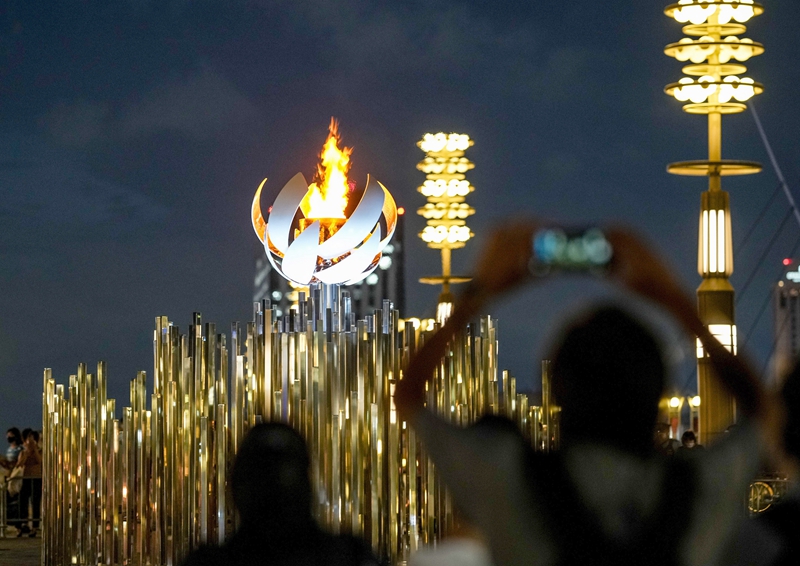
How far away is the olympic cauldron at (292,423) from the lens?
622 cm

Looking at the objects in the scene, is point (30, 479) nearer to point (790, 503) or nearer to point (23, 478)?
point (23, 478)

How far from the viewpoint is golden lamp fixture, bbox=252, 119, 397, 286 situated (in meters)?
7.75

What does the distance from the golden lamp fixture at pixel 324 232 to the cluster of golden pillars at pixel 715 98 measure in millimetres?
7845

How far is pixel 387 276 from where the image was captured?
156 ft

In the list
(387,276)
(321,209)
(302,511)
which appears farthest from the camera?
(387,276)

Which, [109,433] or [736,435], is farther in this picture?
[109,433]

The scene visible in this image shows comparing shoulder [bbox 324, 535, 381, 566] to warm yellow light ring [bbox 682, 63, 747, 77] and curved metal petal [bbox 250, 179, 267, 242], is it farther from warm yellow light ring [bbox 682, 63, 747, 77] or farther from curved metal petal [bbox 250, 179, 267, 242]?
warm yellow light ring [bbox 682, 63, 747, 77]

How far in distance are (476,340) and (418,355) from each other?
14.6ft

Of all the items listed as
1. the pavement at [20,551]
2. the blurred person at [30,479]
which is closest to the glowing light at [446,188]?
the blurred person at [30,479]

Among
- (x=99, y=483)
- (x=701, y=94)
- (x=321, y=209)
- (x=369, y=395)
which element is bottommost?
(x=99, y=483)

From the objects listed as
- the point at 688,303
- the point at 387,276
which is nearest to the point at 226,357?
the point at 688,303

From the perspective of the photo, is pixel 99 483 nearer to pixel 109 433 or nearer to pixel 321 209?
pixel 109 433

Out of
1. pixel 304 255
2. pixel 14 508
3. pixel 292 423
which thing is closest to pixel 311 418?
pixel 292 423

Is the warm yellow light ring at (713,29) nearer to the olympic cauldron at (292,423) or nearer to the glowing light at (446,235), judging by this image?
the olympic cauldron at (292,423)
